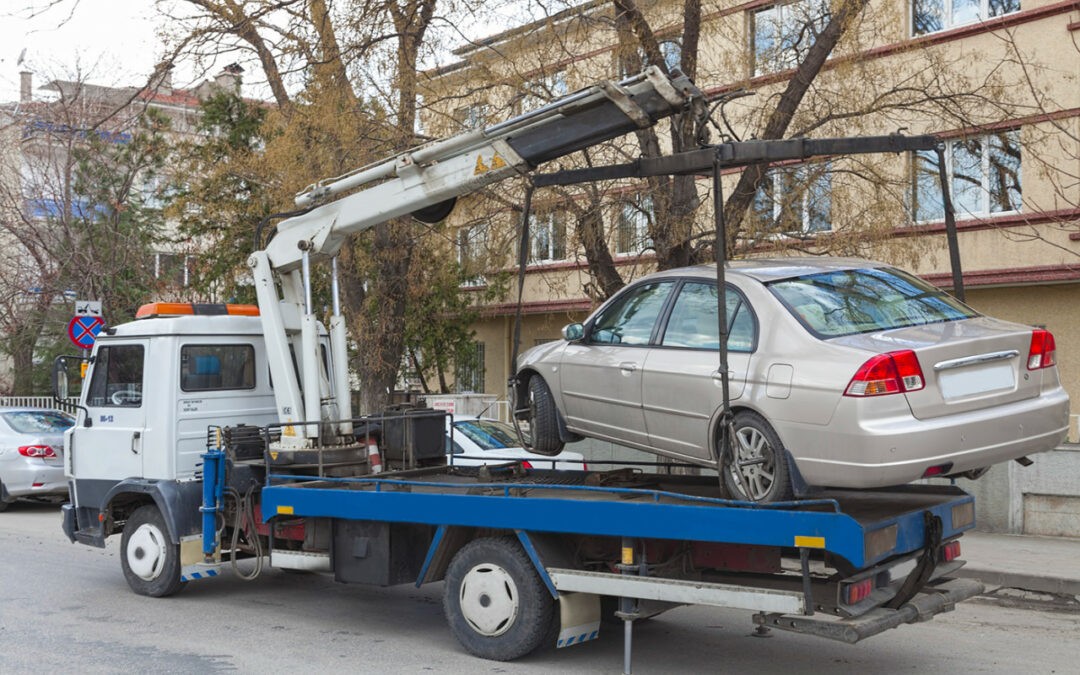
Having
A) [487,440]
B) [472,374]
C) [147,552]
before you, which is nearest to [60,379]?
[147,552]

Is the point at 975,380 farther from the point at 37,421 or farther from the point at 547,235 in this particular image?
the point at 37,421

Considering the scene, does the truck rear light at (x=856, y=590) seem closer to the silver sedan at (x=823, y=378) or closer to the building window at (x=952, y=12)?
the silver sedan at (x=823, y=378)

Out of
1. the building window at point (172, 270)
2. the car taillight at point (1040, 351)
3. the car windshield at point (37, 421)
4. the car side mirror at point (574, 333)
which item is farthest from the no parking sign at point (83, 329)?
the car taillight at point (1040, 351)

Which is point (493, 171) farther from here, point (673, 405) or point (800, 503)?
point (800, 503)

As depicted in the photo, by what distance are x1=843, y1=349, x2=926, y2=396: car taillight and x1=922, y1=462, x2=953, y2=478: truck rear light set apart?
0.41 metres

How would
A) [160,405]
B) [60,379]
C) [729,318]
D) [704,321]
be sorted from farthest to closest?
[60,379], [160,405], [704,321], [729,318]

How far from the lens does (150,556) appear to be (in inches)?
342

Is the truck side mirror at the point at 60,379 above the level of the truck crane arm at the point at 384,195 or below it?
below

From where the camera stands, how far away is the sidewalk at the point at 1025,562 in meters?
9.26

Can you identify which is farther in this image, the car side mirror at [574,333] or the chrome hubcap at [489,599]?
the car side mirror at [574,333]

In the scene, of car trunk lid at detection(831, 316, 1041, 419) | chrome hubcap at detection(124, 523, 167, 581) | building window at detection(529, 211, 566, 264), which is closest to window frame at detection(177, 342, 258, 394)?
chrome hubcap at detection(124, 523, 167, 581)

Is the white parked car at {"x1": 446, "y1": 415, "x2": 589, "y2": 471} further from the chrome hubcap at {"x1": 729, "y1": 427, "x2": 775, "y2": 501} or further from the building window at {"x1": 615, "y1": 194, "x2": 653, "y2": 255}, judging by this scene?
the chrome hubcap at {"x1": 729, "y1": 427, "x2": 775, "y2": 501}

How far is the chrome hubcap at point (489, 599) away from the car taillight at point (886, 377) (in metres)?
2.46

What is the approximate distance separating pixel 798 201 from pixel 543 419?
537 centimetres
